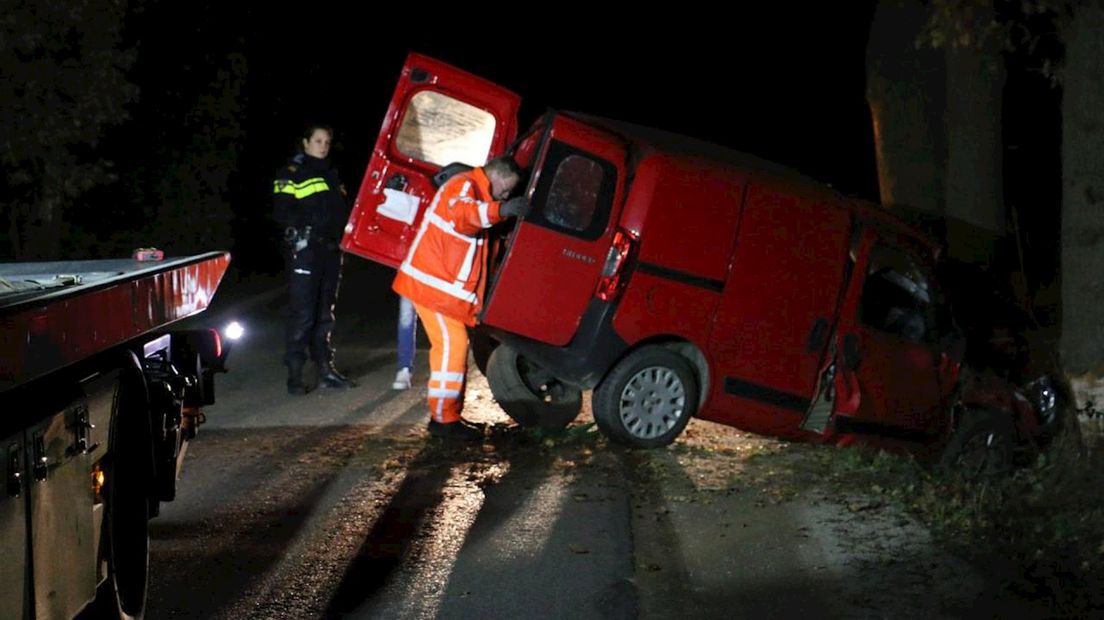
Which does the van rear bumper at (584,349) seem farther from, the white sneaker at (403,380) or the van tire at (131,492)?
the van tire at (131,492)

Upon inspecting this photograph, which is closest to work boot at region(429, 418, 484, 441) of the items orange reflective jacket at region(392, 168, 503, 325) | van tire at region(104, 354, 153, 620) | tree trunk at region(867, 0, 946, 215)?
orange reflective jacket at region(392, 168, 503, 325)

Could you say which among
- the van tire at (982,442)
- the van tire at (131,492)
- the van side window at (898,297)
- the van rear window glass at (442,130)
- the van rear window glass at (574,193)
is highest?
the van rear window glass at (442,130)

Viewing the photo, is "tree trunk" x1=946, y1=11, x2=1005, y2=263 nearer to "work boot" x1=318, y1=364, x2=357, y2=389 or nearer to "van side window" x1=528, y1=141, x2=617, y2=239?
"work boot" x1=318, y1=364, x2=357, y2=389

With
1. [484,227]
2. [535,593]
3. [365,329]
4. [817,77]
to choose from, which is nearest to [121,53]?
[365,329]

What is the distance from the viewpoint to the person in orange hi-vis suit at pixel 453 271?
816 cm

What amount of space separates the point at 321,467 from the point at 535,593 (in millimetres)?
2564

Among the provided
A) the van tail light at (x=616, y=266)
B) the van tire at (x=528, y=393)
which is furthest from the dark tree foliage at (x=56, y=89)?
the van tail light at (x=616, y=266)

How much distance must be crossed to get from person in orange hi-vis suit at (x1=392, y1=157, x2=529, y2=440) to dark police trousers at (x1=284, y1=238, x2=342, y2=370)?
179 centimetres

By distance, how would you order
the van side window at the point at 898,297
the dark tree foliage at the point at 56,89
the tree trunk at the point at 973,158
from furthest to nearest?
the dark tree foliage at the point at 56,89, the tree trunk at the point at 973,158, the van side window at the point at 898,297

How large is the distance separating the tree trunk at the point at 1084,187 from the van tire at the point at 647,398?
89.5 inches

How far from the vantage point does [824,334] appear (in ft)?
27.1

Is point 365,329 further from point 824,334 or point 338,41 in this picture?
point 338,41

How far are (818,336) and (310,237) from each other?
382 cm

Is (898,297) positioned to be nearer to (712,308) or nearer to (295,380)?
(712,308)
